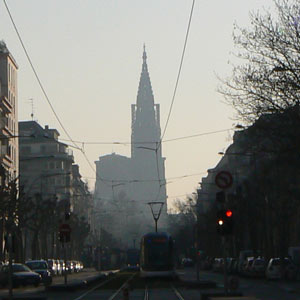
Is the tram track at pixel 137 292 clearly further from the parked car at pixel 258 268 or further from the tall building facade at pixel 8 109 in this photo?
the tall building facade at pixel 8 109

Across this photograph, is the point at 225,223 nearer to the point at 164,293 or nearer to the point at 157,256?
the point at 164,293

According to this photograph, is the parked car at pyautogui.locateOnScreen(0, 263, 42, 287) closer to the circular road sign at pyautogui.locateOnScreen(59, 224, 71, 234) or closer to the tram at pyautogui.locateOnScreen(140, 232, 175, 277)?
the tram at pyautogui.locateOnScreen(140, 232, 175, 277)

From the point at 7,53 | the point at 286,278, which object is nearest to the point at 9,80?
the point at 7,53

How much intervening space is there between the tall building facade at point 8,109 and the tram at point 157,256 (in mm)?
45729

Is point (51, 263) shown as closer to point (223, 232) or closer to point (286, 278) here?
point (286, 278)

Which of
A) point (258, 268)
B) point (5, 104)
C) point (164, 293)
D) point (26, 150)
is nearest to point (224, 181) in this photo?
point (164, 293)

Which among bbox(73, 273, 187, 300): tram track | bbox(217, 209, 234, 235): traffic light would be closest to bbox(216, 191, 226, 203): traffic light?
bbox(217, 209, 234, 235): traffic light

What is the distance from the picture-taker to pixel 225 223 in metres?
28.5

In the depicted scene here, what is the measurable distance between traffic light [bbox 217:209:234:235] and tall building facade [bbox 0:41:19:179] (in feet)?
269

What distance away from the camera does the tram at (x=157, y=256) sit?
6544 centimetres

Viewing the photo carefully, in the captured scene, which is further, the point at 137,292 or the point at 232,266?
the point at 232,266

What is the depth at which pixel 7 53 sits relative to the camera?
4692 inches

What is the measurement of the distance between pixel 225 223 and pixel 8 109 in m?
90.6

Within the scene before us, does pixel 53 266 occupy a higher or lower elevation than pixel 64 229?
higher
